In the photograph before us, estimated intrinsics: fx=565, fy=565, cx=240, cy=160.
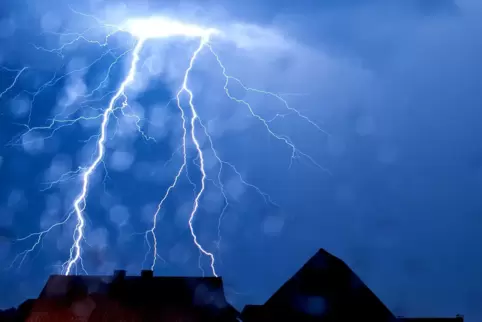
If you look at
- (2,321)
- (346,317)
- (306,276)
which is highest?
(306,276)

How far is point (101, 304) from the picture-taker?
16594 millimetres

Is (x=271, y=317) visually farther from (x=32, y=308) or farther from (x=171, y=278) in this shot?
(x=32, y=308)

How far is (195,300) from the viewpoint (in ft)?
55.2

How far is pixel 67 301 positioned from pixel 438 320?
10.6 m

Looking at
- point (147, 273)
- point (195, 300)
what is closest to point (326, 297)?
point (195, 300)

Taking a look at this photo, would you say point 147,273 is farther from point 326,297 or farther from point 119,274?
point 326,297

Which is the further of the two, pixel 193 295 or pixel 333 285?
pixel 193 295

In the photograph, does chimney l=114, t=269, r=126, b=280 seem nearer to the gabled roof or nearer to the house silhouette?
the house silhouette

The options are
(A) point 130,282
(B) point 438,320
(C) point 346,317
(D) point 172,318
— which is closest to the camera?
(C) point 346,317

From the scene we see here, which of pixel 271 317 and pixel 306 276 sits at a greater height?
pixel 306 276

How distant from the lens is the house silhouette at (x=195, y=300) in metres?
13.5

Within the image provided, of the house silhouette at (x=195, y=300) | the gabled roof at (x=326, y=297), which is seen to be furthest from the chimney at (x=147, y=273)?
the gabled roof at (x=326, y=297)

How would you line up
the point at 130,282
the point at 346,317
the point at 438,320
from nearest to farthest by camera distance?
1. the point at 346,317
2. the point at 438,320
3. the point at 130,282

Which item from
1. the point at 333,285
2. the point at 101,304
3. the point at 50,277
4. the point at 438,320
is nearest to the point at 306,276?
the point at 333,285
